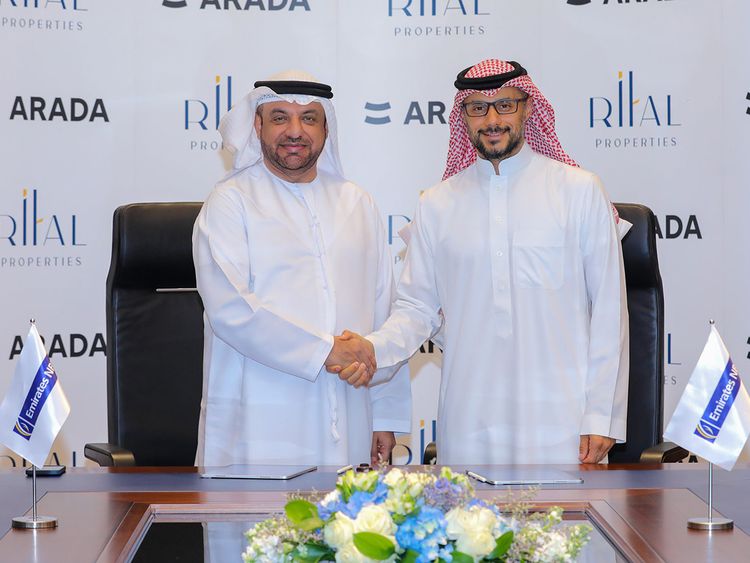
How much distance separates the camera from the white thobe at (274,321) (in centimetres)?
299

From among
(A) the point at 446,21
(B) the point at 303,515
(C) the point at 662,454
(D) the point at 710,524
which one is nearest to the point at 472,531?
(B) the point at 303,515

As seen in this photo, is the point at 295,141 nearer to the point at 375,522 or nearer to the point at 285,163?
the point at 285,163

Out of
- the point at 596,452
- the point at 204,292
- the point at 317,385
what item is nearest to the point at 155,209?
the point at 204,292

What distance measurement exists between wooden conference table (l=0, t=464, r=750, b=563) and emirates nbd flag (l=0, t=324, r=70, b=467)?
5.0 inches

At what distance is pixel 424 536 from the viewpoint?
1198 millimetres

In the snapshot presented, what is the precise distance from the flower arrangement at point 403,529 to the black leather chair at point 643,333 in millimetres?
1969

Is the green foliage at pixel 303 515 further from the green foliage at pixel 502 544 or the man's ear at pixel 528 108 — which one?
the man's ear at pixel 528 108

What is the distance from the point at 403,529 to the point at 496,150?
204 centimetres

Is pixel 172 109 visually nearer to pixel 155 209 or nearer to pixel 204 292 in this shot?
pixel 155 209

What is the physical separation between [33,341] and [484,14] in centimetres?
289

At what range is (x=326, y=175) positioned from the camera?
337 centimetres

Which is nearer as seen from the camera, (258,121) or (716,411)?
(716,411)

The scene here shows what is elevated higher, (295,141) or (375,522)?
(295,141)

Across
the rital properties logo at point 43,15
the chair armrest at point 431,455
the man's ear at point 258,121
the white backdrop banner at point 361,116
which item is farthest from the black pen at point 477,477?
the rital properties logo at point 43,15
